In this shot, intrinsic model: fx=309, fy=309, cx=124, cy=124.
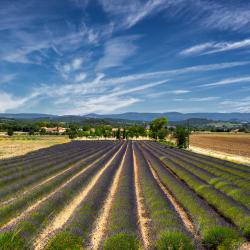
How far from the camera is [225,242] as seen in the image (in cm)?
1036

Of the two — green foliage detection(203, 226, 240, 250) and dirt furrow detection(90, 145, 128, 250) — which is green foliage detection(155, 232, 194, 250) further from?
dirt furrow detection(90, 145, 128, 250)

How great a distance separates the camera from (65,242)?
9938mm

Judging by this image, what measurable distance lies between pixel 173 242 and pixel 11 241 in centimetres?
513

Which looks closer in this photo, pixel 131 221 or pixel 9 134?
pixel 131 221

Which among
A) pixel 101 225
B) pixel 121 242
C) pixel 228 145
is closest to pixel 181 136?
pixel 228 145

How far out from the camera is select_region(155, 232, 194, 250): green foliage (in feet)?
31.8

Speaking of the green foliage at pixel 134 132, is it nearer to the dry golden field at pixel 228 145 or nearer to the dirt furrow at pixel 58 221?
the dry golden field at pixel 228 145

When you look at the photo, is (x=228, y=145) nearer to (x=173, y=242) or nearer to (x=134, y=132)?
(x=173, y=242)

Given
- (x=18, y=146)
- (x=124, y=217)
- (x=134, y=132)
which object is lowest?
(x=18, y=146)

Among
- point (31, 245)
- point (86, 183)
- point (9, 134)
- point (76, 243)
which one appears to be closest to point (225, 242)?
point (76, 243)

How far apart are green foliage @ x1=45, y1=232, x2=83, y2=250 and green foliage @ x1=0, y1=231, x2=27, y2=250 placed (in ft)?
2.97

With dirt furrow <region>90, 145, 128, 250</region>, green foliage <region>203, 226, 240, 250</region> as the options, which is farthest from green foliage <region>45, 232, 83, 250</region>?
green foliage <region>203, 226, 240, 250</region>

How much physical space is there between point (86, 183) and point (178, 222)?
10.9 m

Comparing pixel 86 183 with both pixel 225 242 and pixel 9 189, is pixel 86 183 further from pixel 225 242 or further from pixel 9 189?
pixel 225 242
